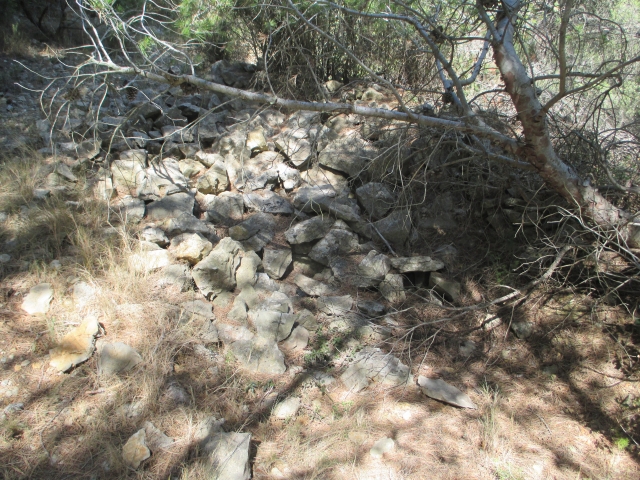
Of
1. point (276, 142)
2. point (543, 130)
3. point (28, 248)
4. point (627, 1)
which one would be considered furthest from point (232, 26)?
point (627, 1)

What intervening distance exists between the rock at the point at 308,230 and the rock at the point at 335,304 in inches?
24.7

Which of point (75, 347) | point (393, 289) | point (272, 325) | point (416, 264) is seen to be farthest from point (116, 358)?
point (416, 264)

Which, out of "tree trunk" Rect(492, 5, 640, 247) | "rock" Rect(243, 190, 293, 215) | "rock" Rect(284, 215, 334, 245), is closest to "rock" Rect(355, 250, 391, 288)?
"rock" Rect(284, 215, 334, 245)

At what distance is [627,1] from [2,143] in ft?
22.5

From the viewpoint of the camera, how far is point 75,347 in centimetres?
277

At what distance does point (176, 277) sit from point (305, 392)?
4.20ft

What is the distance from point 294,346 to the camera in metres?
3.24

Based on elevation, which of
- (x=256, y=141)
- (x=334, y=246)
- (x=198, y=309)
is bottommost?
(x=198, y=309)

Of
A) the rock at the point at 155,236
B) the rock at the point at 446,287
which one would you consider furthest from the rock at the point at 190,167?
the rock at the point at 446,287

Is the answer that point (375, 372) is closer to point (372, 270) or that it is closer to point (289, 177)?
point (372, 270)

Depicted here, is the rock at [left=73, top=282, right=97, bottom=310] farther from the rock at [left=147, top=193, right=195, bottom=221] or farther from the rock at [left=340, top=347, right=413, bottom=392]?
the rock at [left=340, top=347, right=413, bottom=392]

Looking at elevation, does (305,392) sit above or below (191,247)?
below

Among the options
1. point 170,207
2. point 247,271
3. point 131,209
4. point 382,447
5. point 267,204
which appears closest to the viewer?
point 382,447

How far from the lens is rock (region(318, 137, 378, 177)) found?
4605 millimetres
